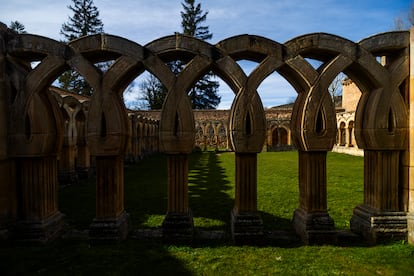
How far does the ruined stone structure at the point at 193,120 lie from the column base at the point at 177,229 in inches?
0.6

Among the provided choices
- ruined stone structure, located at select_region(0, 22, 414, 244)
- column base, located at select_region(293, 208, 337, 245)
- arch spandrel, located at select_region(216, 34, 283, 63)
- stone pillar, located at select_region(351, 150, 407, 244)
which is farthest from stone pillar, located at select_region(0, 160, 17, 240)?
stone pillar, located at select_region(351, 150, 407, 244)

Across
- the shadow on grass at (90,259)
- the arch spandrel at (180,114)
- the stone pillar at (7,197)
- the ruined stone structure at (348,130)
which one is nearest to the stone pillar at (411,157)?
the arch spandrel at (180,114)

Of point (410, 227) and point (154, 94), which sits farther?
point (154, 94)

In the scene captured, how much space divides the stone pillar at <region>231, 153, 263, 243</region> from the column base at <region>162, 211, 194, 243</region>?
730 millimetres

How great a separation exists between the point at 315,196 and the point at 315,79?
188 centimetres

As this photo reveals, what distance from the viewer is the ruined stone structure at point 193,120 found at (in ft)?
15.7

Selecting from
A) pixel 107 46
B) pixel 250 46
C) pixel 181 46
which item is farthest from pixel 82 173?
pixel 250 46

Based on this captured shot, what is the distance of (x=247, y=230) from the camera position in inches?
191

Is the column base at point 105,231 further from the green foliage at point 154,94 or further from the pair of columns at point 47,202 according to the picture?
the green foliage at point 154,94

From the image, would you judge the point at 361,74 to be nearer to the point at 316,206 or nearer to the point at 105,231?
the point at 316,206

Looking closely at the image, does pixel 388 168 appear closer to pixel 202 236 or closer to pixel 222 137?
pixel 202 236

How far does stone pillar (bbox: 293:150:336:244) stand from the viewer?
4844 millimetres

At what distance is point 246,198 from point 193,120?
4.99 ft

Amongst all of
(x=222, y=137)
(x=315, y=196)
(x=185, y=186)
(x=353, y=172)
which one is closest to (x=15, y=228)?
(x=185, y=186)
